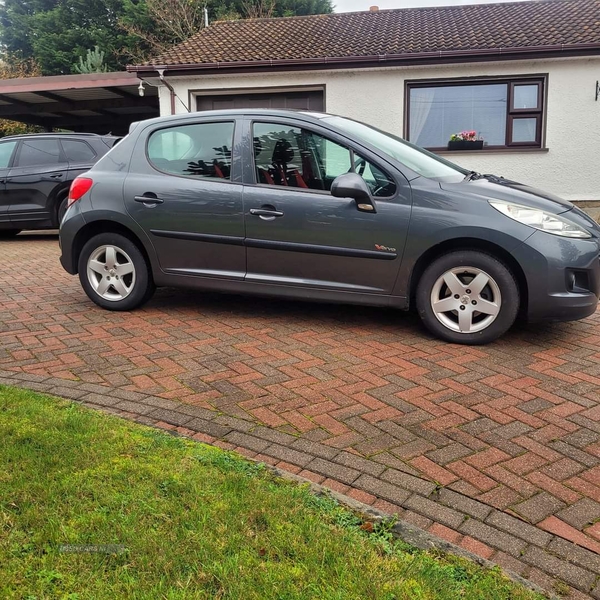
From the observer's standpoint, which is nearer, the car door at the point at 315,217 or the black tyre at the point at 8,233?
the car door at the point at 315,217

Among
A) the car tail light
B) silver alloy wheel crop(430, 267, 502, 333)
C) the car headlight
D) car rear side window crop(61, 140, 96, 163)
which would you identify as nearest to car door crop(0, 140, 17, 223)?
car rear side window crop(61, 140, 96, 163)

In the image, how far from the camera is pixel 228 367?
4.09 m

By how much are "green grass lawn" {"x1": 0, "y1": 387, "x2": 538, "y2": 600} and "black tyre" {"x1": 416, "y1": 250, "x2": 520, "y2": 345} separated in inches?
89.6

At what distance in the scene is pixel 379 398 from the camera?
359cm

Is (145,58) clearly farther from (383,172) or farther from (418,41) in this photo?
Answer: (383,172)

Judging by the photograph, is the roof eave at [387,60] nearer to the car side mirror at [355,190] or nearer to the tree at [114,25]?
the car side mirror at [355,190]

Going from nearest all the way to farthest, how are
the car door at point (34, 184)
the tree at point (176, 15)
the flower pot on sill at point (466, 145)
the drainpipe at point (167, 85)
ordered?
1. the car door at point (34, 184)
2. the flower pot on sill at point (466, 145)
3. the drainpipe at point (167, 85)
4. the tree at point (176, 15)

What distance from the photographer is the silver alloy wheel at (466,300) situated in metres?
4.40

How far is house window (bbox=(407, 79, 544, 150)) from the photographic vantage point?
1234 centimetres

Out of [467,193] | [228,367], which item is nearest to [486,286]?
[467,193]

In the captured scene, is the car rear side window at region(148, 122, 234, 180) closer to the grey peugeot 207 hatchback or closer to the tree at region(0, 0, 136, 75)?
the grey peugeot 207 hatchback

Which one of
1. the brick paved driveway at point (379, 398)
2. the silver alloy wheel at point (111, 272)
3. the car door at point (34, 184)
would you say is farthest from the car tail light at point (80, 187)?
the car door at point (34, 184)

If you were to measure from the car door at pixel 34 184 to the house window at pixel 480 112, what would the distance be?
702 cm

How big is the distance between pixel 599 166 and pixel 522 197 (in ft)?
29.7
